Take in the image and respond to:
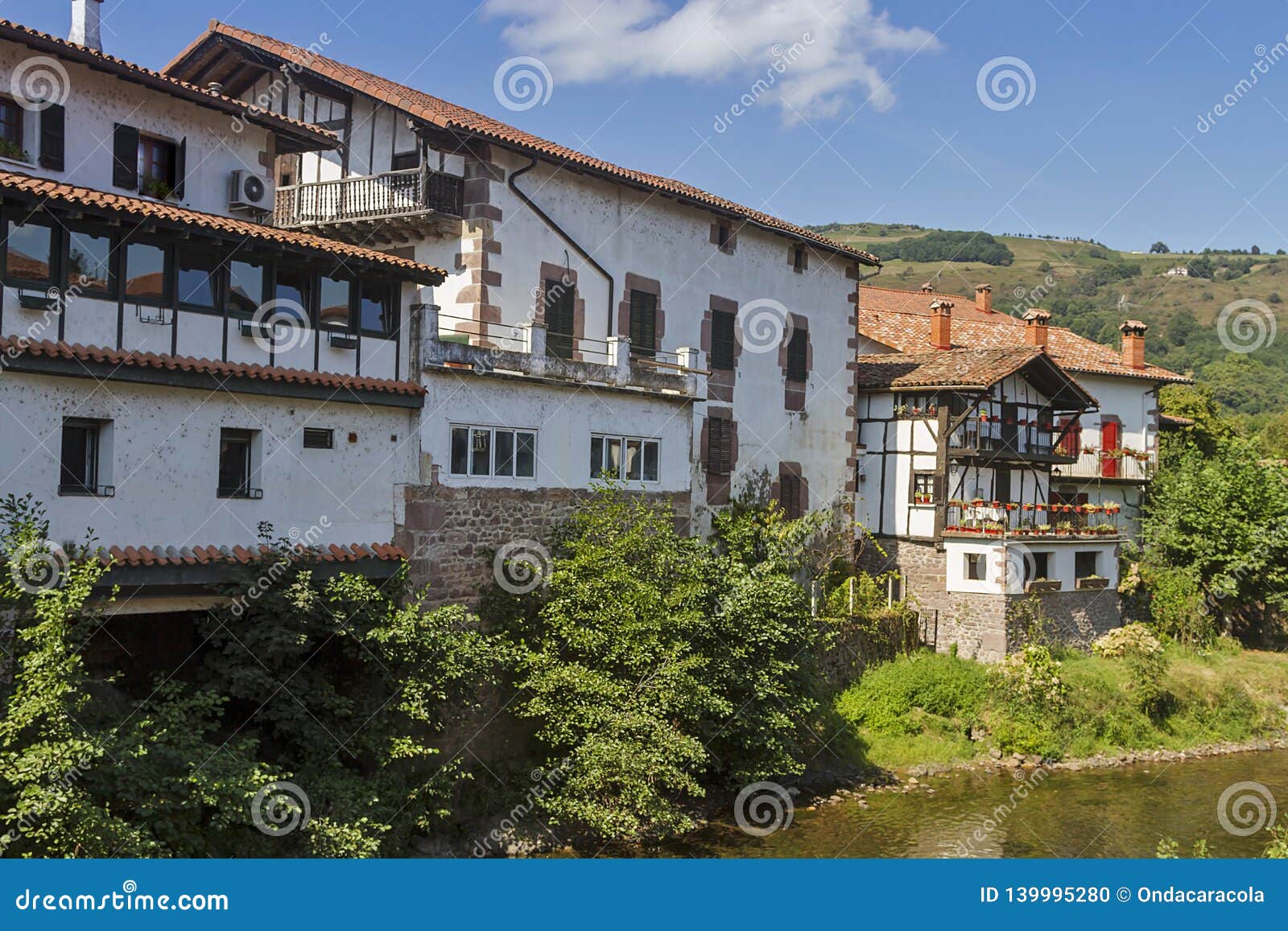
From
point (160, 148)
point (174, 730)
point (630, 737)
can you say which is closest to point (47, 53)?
point (160, 148)

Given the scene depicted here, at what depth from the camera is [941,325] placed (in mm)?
41156

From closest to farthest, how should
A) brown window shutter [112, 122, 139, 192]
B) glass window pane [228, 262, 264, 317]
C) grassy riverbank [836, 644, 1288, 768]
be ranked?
glass window pane [228, 262, 264, 317] → brown window shutter [112, 122, 139, 192] → grassy riverbank [836, 644, 1288, 768]

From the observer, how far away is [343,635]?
1998 centimetres

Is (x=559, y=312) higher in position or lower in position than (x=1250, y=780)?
higher

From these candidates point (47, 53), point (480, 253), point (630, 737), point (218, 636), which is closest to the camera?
point (218, 636)

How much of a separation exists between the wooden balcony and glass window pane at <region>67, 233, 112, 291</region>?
22.8 feet

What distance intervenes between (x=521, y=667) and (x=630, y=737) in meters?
2.48

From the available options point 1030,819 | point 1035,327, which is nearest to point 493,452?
point 1030,819

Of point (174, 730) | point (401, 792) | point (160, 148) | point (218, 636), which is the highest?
point (160, 148)

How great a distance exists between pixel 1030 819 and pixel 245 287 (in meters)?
20.5

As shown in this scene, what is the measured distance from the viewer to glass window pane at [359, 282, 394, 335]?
21734 millimetres

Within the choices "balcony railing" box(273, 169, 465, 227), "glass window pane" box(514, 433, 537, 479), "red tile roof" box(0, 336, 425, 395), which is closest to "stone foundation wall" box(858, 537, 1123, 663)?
"glass window pane" box(514, 433, 537, 479)

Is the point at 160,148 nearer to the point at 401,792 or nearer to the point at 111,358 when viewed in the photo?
the point at 111,358

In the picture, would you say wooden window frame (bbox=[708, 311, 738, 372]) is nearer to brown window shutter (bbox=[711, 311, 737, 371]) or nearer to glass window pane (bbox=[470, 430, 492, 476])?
brown window shutter (bbox=[711, 311, 737, 371])
